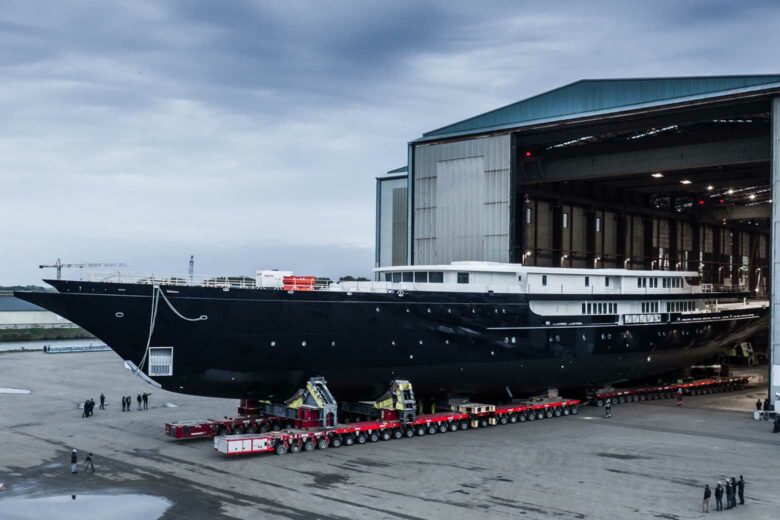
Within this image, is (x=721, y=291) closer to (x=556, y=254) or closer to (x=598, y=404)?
(x=556, y=254)

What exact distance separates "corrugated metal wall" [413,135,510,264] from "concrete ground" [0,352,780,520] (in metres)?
13.1

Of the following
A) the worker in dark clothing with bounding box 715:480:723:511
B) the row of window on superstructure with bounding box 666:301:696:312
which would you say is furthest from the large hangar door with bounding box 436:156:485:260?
the worker in dark clothing with bounding box 715:480:723:511

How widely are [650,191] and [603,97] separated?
76.7 feet

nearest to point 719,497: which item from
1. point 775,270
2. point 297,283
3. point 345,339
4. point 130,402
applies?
point 345,339

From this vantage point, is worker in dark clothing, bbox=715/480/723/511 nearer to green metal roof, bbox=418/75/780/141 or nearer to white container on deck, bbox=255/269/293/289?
white container on deck, bbox=255/269/293/289

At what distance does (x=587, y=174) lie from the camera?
52.0 m

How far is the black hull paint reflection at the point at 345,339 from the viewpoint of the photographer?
2870 centimetres

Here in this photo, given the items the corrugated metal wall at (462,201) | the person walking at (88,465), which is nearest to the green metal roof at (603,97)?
the corrugated metal wall at (462,201)

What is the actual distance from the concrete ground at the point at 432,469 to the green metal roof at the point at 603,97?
55.1 feet

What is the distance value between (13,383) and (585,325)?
39.3m

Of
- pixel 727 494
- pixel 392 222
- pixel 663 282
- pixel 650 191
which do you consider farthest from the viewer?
pixel 650 191

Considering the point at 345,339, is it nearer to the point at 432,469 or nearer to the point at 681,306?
the point at 432,469

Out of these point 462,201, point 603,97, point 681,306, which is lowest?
point 681,306

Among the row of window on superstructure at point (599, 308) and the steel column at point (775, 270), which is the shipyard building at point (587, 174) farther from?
the row of window on superstructure at point (599, 308)
